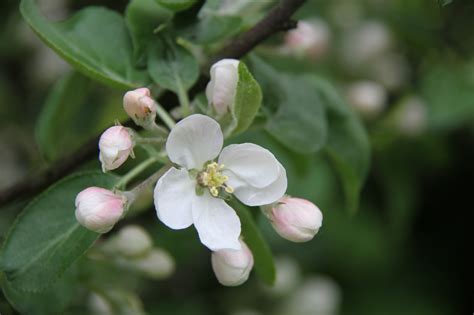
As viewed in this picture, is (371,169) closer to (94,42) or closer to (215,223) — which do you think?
(94,42)

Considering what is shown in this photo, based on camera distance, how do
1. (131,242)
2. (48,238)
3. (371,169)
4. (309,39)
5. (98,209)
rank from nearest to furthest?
1. (98,209)
2. (48,238)
3. (131,242)
4. (309,39)
5. (371,169)

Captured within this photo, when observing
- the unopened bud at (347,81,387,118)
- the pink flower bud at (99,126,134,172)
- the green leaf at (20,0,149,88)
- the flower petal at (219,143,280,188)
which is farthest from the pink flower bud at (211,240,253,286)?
the unopened bud at (347,81,387,118)

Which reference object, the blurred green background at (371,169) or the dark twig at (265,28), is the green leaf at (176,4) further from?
the blurred green background at (371,169)

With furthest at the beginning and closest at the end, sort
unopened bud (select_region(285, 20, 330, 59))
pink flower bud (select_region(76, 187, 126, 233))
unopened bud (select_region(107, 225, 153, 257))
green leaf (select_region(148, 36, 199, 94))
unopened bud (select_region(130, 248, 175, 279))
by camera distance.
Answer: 1. unopened bud (select_region(285, 20, 330, 59))
2. unopened bud (select_region(130, 248, 175, 279))
3. unopened bud (select_region(107, 225, 153, 257))
4. green leaf (select_region(148, 36, 199, 94))
5. pink flower bud (select_region(76, 187, 126, 233))

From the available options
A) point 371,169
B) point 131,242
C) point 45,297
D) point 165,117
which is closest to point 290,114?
point 165,117

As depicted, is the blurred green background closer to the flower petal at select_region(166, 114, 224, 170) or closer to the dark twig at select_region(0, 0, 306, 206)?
the dark twig at select_region(0, 0, 306, 206)

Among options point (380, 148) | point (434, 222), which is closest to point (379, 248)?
point (434, 222)

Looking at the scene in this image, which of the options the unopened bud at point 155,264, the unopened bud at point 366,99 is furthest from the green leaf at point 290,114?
the unopened bud at point 366,99
